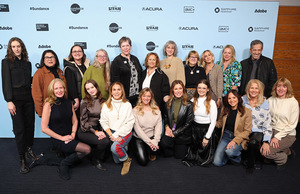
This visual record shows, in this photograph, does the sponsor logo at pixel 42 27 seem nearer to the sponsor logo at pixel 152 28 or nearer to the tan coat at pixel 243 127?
the sponsor logo at pixel 152 28

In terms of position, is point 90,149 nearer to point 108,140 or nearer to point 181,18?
point 108,140

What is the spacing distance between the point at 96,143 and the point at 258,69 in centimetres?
279

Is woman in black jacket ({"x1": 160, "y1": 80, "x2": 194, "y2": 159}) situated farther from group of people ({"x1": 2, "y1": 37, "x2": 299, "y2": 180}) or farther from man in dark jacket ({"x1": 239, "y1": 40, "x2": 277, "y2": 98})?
man in dark jacket ({"x1": 239, "y1": 40, "x2": 277, "y2": 98})

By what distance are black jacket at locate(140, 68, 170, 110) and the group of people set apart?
0.05 ft

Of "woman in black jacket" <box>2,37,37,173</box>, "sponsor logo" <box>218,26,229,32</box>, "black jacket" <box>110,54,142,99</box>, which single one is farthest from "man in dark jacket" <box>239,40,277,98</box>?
"woman in black jacket" <box>2,37,37,173</box>

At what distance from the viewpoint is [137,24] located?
3.26m

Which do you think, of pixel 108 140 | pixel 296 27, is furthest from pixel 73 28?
pixel 296 27

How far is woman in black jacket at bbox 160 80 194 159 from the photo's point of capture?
8.84 feet

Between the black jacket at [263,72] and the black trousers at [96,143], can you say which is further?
the black jacket at [263,72]

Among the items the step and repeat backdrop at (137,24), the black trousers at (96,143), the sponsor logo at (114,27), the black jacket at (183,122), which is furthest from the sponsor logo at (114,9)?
the black trousers at (96,143)

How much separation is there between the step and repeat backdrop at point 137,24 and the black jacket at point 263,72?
0.43m

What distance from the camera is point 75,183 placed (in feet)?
7.29

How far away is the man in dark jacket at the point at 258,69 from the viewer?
3061 millimetres

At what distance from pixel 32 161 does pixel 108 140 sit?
1.21 meters
